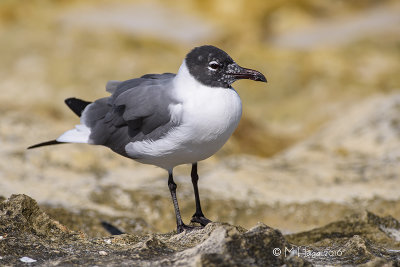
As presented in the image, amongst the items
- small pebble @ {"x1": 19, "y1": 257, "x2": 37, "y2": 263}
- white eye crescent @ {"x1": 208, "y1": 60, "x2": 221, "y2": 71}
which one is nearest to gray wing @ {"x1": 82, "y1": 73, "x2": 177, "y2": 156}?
white eye crescent @ {"x1": 208, "y1": 60, "x2": 221, "y2": 71}

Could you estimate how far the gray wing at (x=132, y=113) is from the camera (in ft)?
15.3

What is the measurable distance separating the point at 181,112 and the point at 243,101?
7.58 meters

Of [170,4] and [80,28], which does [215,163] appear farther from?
[170,4]

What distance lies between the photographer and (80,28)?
46.9 feet

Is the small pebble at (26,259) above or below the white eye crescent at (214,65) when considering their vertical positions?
below

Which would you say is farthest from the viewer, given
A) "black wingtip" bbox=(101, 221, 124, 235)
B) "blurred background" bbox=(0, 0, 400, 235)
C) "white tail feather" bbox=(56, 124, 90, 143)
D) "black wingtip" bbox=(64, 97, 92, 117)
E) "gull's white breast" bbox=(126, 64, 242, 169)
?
"blurred background" bbox=(0, 0, 400, 235)

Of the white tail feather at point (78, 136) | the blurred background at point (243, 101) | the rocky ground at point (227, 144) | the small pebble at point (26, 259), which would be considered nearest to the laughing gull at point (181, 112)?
the white tail feather at point (78, 136)

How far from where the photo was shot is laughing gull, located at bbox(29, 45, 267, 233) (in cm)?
438

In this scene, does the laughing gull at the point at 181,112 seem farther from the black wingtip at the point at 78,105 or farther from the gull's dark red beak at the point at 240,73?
the black wingtip at the point at 78,105

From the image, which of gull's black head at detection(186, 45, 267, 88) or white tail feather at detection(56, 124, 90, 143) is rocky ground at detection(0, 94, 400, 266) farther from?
gull's black head at detection(186, 45, 267, 88)

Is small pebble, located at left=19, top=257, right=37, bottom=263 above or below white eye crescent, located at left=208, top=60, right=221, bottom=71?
below

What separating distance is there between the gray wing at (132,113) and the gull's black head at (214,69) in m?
0.24

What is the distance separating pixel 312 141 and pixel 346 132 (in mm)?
465

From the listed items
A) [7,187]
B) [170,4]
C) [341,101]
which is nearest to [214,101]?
[7,187]
